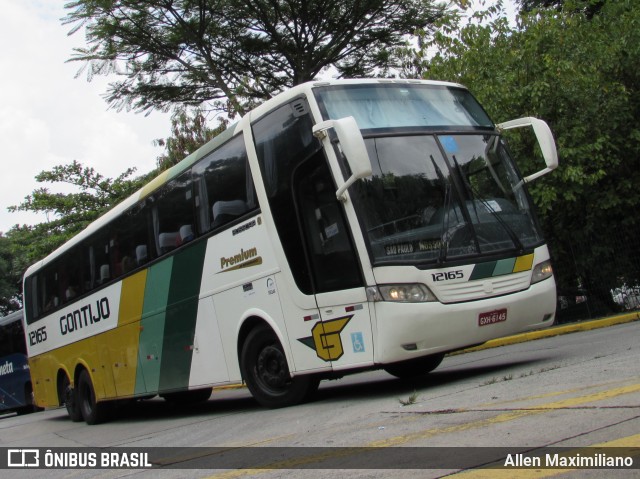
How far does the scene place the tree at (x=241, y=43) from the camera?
58.9ft

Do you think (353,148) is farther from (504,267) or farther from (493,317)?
(493,317)

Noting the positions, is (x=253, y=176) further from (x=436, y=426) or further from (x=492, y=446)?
(x=492, y=446)

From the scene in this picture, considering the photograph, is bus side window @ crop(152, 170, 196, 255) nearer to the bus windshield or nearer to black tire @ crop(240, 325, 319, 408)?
black tire @ crop(240, 325, 319, 408)

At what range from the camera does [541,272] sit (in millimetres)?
8242

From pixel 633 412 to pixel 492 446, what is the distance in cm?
96

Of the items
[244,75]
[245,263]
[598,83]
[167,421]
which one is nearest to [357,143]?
[245,263]

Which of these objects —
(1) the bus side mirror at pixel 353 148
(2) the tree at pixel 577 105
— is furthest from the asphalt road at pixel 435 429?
(2) the tree at pixel 577 105

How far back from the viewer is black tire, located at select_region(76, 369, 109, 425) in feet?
43.5

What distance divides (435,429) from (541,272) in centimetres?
339

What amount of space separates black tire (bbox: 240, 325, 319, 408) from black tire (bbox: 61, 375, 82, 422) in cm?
644

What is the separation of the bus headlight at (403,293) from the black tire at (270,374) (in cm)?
169

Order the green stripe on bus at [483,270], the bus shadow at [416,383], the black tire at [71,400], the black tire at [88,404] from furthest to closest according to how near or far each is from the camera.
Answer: the black tire at [71,400], the black tire at [88,404], the bus shadow at [416,383], the green stripe on bus at [483,270]

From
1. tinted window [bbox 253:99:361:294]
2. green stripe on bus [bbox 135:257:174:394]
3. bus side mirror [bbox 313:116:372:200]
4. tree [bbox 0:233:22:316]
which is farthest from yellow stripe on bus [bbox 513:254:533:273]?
tree [bbox 0:233:22:316]

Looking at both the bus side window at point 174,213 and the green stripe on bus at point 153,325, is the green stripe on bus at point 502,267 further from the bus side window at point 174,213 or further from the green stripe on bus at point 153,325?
the green stripe on bus at point 153,325
